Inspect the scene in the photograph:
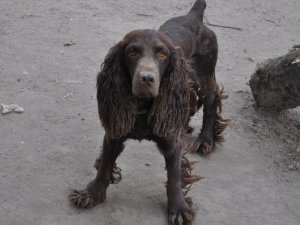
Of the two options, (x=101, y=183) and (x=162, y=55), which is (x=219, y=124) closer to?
(x=101, y=183)

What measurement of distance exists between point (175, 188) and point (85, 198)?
0.65 metres

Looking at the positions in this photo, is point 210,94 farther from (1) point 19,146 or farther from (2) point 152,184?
(1) point 19,146

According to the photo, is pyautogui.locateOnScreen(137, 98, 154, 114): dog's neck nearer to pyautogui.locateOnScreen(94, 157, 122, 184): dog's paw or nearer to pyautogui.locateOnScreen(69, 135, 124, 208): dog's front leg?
pyautogui.locateOnScreen(69, 135, 124, 208): dog's front leg

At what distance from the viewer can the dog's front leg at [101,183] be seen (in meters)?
4.17

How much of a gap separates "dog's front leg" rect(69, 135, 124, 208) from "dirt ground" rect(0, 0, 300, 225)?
0.07 meters

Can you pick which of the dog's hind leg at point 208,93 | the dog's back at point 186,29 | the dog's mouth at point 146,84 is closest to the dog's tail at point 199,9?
the dog's back at point 186,29

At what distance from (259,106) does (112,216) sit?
2.32 m

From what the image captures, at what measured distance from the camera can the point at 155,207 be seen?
169 inches

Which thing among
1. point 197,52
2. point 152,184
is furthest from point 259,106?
point 152,184

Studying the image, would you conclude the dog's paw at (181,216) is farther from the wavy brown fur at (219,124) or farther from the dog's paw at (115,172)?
the wavy brown fur at (219,124)

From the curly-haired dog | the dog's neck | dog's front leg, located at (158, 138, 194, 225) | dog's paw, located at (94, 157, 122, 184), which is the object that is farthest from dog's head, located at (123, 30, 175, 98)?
dog's paw, located at (94, 157, 122, 184)

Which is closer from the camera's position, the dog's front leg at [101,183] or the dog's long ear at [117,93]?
the dog's long ear at [117,93]

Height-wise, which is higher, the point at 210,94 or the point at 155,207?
the point at 210,94

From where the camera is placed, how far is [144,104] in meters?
3.93
